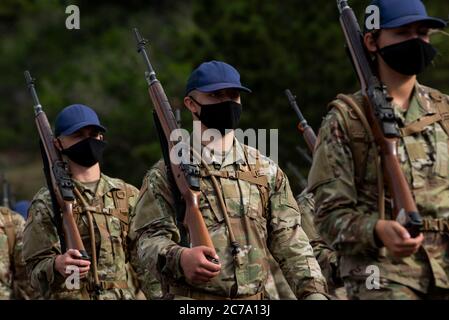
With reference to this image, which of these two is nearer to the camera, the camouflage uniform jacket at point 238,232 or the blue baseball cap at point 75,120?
the camouflage uniform jacket at point 238,232

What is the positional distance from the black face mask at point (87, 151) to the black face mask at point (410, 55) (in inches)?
156

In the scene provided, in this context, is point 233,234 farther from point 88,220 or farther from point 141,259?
Answer: point 88,220

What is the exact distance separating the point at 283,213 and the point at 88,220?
249 cm

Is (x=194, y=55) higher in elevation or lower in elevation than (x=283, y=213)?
higher

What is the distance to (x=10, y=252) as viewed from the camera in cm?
1377

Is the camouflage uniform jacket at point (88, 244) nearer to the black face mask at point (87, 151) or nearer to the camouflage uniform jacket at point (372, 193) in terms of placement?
the black face mask at point (87, 151)

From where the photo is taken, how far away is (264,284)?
9008mm

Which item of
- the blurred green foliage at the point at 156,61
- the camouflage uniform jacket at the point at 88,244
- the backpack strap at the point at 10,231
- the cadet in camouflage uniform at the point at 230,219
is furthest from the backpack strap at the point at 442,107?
the blurred green foliage at the point at 156,61

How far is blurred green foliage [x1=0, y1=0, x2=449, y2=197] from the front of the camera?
2950 cm

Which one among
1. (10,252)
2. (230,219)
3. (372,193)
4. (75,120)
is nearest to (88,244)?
(75,120)

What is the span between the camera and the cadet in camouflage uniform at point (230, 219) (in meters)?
8.73
